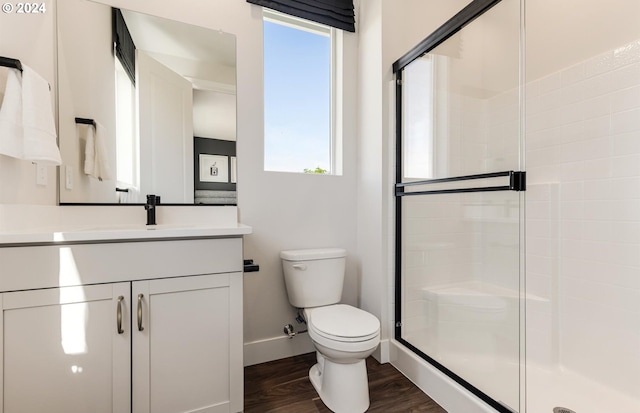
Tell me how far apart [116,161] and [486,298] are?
2.19m

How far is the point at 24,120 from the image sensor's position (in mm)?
1041

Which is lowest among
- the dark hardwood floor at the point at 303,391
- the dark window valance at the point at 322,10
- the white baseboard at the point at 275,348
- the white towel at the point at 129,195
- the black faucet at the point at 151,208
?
the dark hardwood floor at the point at 303,391

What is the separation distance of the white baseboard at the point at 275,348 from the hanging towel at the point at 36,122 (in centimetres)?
140

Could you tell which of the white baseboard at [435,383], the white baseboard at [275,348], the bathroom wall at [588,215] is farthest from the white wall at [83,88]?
the bathroom wall at [588,215]

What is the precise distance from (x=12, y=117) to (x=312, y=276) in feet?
4.85

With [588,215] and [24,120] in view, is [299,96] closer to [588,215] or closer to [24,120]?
[24,120]

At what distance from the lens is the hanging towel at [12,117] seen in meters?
1.00

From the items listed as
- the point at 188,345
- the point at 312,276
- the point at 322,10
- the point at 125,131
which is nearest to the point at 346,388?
the point at 312,276

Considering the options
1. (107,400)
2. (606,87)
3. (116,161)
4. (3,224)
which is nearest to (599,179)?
(606,87)

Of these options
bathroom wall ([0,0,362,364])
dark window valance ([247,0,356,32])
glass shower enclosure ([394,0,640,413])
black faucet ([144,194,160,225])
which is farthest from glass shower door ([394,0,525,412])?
black faucet ([144,194,160,225])

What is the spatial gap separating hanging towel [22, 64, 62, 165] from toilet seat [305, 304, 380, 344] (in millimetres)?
1345

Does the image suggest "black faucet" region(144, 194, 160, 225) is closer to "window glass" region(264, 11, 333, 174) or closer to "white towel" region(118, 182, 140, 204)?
"white towel" region(118, 182, 140, 204)

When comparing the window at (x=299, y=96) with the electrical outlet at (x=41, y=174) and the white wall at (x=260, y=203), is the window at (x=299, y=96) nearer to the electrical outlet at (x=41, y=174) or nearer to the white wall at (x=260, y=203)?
the white wall at (x=260, y=203)

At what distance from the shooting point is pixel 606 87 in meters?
1.49
